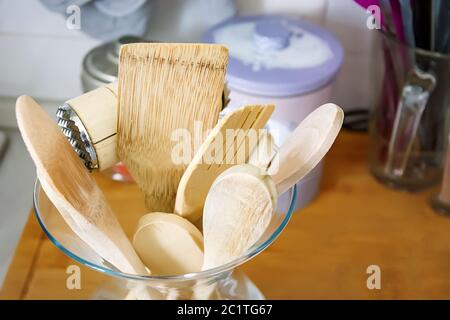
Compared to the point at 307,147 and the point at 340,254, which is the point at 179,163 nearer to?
the point at 307,147

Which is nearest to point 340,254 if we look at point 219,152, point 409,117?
point 409,117

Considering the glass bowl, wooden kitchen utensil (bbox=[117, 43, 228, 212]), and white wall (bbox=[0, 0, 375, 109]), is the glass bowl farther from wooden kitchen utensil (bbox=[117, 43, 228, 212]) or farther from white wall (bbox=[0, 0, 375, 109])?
white wall (bbox=[0, 0, 375, 109])

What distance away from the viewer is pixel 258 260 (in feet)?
1.64

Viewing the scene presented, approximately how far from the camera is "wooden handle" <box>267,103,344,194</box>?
303 mm

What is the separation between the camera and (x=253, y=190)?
0.27m

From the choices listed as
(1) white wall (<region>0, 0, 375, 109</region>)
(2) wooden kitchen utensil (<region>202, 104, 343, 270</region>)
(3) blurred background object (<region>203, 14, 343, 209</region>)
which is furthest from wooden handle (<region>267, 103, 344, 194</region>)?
(1) white wall (<region>0, 0, 375, 109</region>)

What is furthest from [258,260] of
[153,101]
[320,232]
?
[153,101]

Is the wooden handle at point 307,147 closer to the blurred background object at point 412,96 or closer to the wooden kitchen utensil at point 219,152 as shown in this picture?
the wooden kitchen utensil at point 219,152

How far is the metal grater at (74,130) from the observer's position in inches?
12.0

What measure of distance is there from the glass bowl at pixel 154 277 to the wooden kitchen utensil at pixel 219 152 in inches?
1.5

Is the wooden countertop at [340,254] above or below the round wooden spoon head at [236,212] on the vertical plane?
below

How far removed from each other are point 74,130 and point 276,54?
0.76ft

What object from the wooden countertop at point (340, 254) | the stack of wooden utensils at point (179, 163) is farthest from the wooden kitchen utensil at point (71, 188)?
the wooden countertop at point (340, 254)

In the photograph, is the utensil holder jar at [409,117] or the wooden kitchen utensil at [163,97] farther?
the utensil holder jar at [409,117]
